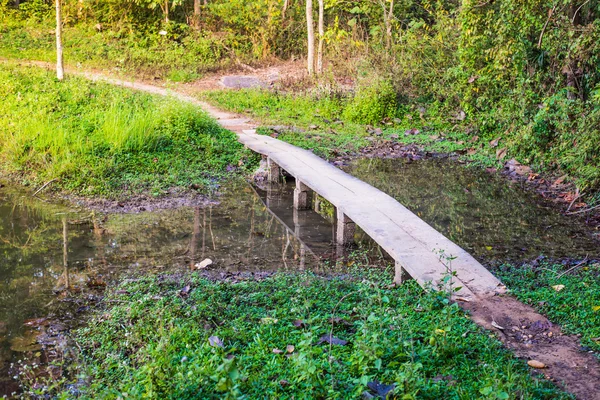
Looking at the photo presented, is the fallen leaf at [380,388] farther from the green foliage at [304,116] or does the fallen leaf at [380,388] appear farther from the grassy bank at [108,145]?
the green foliage at [304,116]

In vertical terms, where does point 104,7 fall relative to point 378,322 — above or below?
above

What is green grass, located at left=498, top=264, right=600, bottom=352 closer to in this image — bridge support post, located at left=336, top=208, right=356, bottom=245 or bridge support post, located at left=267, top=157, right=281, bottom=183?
bridge support post, located at left=336, top=208, right=356, bottom=245

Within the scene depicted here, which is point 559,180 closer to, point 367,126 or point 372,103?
point 367,126

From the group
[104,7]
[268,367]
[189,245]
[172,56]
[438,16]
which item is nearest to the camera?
[268,367]

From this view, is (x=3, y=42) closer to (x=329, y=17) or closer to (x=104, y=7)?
(x=104, y=7)

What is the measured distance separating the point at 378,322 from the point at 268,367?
795mm

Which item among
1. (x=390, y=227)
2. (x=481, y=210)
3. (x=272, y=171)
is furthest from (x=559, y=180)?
(x=272, y=171)

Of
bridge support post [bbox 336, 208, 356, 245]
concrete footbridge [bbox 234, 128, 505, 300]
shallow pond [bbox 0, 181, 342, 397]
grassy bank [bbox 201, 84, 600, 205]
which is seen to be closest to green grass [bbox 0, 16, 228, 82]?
grassy bank [bbox 201, 84, 600, 205]

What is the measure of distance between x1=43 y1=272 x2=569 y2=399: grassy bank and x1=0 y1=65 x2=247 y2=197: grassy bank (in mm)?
3874

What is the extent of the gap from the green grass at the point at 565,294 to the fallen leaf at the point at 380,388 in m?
1.52

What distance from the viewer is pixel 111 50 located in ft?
58.0

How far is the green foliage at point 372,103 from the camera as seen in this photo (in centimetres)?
1316

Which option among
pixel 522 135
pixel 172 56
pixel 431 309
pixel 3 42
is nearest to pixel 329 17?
pixel 172 56

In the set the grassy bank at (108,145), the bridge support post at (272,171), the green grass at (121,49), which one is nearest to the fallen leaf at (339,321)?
the grassy bank at (108,145)
